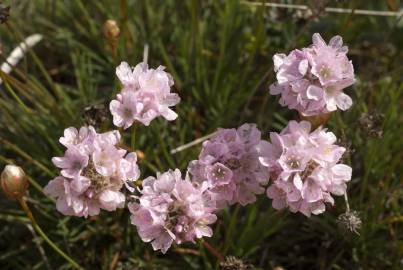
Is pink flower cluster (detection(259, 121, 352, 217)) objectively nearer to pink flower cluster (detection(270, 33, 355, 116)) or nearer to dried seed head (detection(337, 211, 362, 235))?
pink flower cluster (detection(270, 33, 355, 116))

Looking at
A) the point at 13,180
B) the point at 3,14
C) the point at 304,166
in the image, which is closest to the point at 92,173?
the point at 13,180

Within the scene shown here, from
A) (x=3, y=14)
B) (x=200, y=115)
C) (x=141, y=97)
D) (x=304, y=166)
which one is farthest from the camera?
(x=200, y=115)

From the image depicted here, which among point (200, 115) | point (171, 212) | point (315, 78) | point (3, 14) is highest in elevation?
point (3, 14)

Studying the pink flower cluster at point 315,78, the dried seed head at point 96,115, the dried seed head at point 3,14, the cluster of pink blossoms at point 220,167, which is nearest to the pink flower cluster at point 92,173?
the cluster of pink blossoms at point 220,167

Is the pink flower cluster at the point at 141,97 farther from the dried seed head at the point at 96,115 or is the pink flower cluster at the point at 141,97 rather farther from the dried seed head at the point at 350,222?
the dried seed head at the point at 350,222

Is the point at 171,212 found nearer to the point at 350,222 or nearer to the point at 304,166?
the point at 304,166

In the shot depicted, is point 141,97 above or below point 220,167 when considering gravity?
above

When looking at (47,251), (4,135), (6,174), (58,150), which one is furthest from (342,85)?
(4,135)
